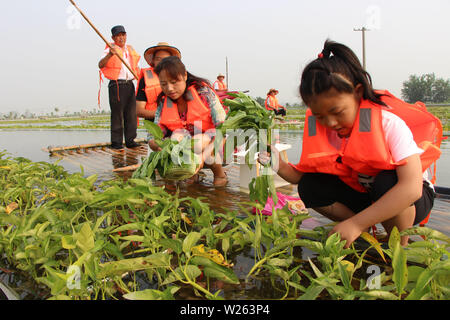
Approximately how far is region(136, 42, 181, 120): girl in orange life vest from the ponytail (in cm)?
203

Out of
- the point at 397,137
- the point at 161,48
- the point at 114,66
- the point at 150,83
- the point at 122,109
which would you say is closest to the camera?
the point at 397,137

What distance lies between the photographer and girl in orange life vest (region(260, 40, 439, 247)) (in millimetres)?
1236

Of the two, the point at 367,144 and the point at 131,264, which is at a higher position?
the point at 367,144

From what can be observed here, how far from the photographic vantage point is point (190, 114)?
263cm

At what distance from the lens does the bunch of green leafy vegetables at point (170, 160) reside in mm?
1946

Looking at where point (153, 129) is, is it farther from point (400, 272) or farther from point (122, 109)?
point (122, 109)

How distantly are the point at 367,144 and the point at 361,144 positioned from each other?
0.09ft

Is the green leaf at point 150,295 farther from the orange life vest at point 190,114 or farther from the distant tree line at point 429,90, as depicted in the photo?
the distant tree line at point 429,90

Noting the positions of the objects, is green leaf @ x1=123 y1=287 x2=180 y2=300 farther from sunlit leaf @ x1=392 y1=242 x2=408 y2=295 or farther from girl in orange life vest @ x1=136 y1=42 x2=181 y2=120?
girl in orange life vest @ x1=136 y1=42 x2=181 y2=120

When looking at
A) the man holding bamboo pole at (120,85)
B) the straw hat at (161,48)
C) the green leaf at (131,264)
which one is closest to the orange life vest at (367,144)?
the green leaf at (131,264)

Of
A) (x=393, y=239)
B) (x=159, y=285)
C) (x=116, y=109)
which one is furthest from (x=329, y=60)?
(x=116, y=109)

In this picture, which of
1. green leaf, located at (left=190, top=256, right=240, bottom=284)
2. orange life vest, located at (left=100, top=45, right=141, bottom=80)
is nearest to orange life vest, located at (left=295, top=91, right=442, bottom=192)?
green leaf, located at (left=190, top=256, right=240, bottom=284)

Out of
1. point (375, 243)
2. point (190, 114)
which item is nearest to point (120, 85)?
point (190, 114)
